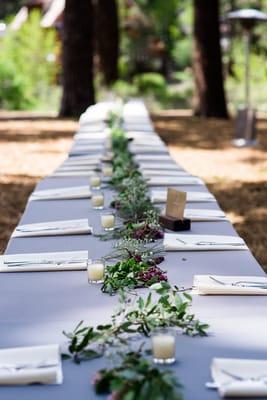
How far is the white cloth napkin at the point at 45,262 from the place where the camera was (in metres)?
3.78

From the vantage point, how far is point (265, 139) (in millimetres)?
14523

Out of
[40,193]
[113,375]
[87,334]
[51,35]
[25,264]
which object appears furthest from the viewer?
[51,35]

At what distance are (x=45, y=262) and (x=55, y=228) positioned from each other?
815 mm

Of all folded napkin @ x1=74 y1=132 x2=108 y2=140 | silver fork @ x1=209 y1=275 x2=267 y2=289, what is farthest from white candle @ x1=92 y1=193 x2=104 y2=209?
folded napkin @ x1=74 y1=132 x2=108 y2=140

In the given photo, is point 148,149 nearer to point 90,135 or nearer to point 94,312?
point 90,135

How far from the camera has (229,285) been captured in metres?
3.44

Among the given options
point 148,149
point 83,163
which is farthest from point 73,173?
point 148,149

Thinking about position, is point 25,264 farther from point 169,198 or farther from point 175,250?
point 169,198

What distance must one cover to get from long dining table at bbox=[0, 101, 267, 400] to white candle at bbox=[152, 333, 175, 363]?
0.13 feet

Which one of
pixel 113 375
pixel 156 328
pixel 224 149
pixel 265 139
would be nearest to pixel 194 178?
pixel 156 328

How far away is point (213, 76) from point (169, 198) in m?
14.0

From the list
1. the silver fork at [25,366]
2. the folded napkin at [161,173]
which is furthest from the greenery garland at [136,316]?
the folded napkin at [161,173]

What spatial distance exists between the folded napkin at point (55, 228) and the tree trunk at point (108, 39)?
1825 centimetres

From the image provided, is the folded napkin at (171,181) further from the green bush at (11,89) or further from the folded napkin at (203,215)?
the green bush at (11,89)
